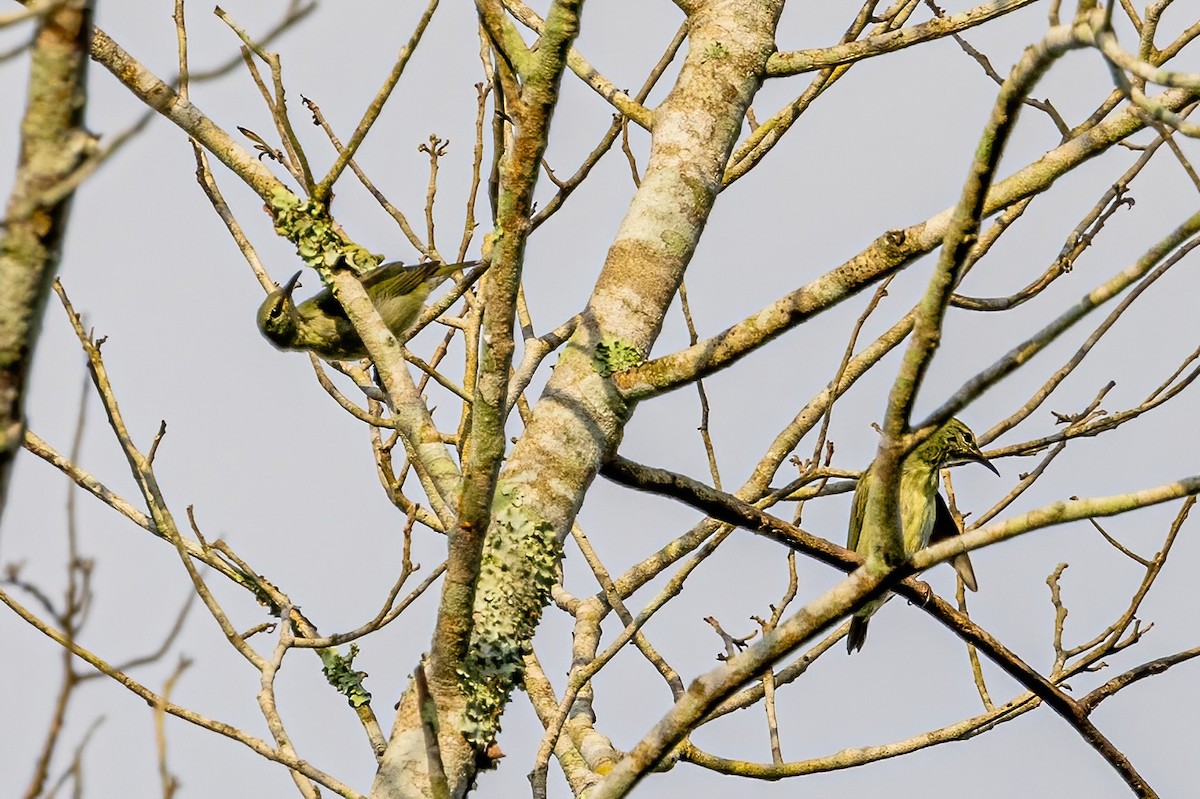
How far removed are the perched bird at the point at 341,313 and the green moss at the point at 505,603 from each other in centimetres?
409

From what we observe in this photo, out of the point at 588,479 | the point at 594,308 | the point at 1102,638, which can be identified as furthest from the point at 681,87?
the point at 1102,638

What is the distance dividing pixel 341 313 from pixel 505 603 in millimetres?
4420

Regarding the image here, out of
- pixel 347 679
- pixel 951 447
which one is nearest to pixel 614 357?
pixel 347 679

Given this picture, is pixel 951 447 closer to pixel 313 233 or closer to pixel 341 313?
pixel 341 313

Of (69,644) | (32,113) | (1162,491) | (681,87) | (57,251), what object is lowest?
(69,644)

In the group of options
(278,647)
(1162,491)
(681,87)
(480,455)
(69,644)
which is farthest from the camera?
(681,87)

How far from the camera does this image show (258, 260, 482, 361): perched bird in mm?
6957

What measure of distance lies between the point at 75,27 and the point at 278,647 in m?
2.05

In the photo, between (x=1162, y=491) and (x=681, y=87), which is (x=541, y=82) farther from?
(x=681, y=87)

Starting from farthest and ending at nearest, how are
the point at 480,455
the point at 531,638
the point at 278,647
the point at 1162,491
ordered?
the point at 278,647 → the point at 531,638 → the point at 480,455 → the point at 1162,491

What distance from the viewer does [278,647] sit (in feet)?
10.3

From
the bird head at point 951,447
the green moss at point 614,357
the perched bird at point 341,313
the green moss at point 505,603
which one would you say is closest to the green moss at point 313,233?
the green moss at point 614,357

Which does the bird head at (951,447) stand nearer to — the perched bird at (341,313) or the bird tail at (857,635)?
the bird tail at (857,635)

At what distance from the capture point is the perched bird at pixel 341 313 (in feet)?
22.8
